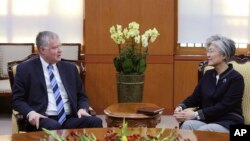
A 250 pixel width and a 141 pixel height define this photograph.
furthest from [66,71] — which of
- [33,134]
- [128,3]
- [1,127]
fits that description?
[128,3]

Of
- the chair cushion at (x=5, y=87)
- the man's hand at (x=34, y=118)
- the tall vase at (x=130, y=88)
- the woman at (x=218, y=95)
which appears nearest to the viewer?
the man's hand at (x=34, y=118)

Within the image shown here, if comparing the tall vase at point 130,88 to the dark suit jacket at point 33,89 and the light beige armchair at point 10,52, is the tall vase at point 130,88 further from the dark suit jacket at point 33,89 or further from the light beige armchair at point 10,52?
the light beige armchair at point 10,52

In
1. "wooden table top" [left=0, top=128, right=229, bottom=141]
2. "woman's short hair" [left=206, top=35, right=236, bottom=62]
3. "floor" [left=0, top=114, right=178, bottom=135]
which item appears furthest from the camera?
"floor" [left=0, top=114, right=178, bottom=135]

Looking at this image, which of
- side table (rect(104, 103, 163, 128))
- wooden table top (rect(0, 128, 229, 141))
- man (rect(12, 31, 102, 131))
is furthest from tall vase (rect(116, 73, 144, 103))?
wooden table top (rect(0, 128, 229, 141))

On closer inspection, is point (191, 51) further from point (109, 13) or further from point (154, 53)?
point (109, 13)

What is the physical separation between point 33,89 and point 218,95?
1.59 metres

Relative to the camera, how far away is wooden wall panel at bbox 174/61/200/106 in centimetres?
744

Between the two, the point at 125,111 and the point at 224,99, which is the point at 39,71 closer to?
the point at 125,111

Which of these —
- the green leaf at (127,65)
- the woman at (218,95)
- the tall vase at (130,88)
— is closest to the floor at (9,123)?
the tall vase at (130,88)

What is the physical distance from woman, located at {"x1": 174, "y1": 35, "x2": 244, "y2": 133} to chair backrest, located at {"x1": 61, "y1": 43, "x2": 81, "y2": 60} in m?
3.26

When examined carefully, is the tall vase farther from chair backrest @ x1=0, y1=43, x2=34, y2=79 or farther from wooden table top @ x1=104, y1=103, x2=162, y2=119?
chair backrest @ x1=0, y1=43, x2=34, y2=79

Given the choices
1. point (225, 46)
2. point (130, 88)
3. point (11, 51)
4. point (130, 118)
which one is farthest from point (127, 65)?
point (11, 51)

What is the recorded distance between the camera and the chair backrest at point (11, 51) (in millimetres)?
7406

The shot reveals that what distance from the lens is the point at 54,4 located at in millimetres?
7520
